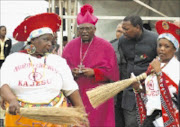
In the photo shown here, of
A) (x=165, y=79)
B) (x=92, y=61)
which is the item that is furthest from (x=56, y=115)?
(x=92, y=61)

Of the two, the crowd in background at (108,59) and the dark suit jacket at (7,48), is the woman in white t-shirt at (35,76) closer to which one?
the crowd in background at (108,59)

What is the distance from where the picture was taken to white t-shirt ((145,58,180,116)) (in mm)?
4988

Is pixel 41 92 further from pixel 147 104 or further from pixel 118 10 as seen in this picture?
pixel 118 10

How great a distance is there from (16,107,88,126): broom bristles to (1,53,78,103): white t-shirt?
9.1 inches

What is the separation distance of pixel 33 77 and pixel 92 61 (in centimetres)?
211

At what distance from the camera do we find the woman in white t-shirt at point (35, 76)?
15.0 ft

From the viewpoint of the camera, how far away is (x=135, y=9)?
11711 millimetres

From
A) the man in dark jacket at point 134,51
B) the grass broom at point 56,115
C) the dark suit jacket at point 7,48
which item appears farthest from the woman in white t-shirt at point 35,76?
the dark suit jacket at point 7,48

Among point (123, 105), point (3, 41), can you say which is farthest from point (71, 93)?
point (3, 41)

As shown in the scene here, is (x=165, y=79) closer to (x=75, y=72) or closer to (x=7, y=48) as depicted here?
(x=75, y=72)

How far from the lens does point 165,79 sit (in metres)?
4.99

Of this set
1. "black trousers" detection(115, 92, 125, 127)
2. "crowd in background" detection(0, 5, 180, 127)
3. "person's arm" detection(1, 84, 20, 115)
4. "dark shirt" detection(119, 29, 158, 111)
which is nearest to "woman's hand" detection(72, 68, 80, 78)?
"crowd in background" detection(0, 5, 180, 127)

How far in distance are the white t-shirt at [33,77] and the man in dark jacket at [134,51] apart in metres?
2.04

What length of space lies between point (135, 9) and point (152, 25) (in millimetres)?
625
